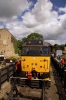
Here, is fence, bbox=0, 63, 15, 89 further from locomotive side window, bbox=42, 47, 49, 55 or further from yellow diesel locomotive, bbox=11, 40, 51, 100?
locomotive side window, bbox=42, 47, 49, 55

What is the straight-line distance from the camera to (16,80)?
9930 millimetres

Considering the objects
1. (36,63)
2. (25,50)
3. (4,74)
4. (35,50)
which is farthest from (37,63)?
(4,74)

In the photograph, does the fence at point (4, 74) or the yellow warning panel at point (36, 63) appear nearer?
the yellow warning panel at point (36, 63)

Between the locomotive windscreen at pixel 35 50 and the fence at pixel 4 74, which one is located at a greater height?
the locomotive windscreen at pixel 35 50

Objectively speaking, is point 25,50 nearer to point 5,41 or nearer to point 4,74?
point 4,74

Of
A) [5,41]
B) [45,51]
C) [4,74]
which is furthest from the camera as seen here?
[5,41]

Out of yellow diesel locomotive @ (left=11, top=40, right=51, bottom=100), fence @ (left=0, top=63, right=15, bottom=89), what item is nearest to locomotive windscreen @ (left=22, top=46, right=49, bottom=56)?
yellow diesel locomotive @ (left=11, top=40, right=51, bottom=100)

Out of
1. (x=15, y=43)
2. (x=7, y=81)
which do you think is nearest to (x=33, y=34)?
(x=15, y=43)

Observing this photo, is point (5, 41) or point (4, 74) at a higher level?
point (5, 41)

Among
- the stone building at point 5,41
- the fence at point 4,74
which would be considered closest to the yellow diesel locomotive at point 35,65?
the fence at point 4,74

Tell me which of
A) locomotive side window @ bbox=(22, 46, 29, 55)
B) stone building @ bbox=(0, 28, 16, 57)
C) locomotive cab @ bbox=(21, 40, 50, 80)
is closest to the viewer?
locomotive cab @ bbox=(21, 40, 50, 80)

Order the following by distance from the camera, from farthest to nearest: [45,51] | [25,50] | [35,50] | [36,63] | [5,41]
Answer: [5,41] → [25,50] → [45,51] → [35,50] → [36,63]

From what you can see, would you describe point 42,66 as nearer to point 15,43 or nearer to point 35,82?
point 35,82

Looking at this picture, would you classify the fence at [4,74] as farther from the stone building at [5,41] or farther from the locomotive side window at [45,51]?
the stone building at [5,41]
